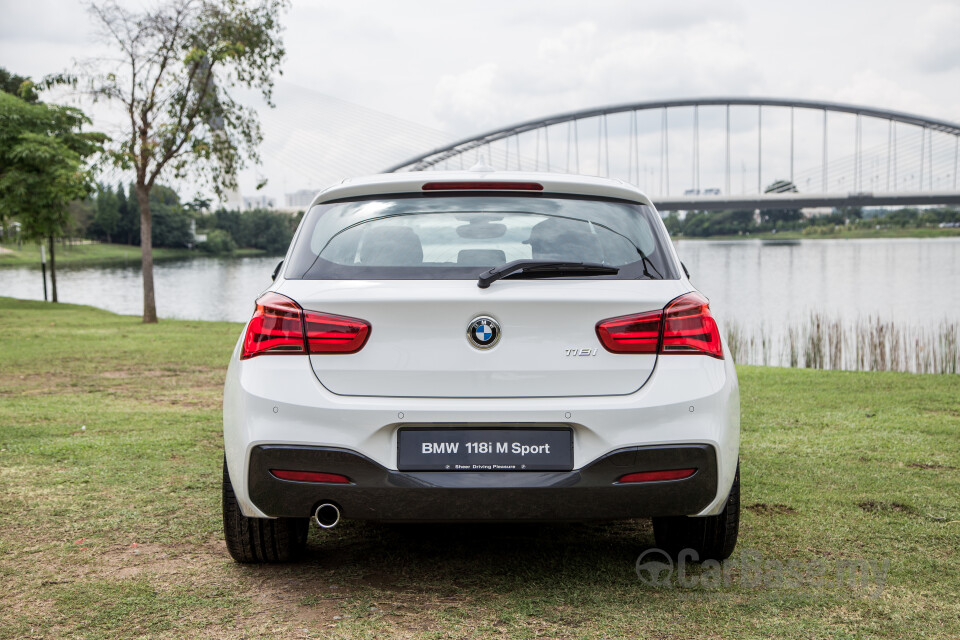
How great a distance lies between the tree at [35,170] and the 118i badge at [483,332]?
63.8 feet

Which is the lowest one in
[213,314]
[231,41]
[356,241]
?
[213,314]

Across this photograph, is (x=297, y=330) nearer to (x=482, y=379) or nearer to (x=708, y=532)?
(x=482, y=379)

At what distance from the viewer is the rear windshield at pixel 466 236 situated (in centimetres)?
288

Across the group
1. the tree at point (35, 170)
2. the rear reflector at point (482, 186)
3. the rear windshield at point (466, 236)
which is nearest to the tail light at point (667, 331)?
the rear windshield at point (466, 236)

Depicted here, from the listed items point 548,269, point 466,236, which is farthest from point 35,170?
point 548,269

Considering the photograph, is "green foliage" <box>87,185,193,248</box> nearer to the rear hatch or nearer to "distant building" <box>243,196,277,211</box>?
"distant building" <box>243,196,277,211</box>

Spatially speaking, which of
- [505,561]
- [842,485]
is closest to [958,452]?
[842,485]

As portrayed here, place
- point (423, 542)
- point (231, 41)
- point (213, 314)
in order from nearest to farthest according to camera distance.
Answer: point (423, 542), point (231, 41), point (213, 314)

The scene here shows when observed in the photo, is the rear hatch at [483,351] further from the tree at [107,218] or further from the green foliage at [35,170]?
the tree at [107,218]

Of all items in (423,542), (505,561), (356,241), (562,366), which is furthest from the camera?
(423,542)

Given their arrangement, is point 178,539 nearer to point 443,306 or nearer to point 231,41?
point 443,306

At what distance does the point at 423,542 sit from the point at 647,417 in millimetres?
1374

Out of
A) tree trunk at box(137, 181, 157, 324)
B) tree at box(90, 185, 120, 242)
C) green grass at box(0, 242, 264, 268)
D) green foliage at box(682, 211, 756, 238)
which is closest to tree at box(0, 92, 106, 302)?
tree trunk at box(137, 181, 157, 324)

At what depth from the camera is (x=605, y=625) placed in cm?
274
